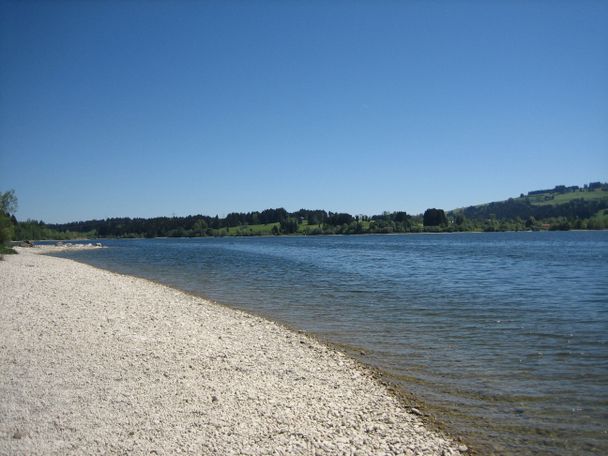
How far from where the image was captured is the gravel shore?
6973 millimetres

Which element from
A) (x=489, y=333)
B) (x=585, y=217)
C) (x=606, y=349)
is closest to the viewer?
(x=606, y=349)

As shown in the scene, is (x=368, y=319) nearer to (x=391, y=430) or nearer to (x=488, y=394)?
(x=488, y=394)

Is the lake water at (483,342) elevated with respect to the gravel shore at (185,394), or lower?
lower

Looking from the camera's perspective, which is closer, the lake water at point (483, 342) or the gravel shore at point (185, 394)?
the gravel shore at point (185, 394)

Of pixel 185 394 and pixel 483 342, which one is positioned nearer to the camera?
pixel 185 394

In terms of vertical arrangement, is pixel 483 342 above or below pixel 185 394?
below

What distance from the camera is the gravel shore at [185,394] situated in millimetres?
6973

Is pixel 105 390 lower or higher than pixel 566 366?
higher

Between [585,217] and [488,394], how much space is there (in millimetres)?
209748

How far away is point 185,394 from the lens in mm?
8766

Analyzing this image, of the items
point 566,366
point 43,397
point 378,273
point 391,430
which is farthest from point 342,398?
point 378,273

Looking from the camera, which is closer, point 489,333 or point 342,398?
point 342,398

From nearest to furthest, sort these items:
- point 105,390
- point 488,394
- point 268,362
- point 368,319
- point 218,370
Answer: point 105,390
point 488,394
point 218,370
point 268,362
point 368,319

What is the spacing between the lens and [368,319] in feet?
60.3
